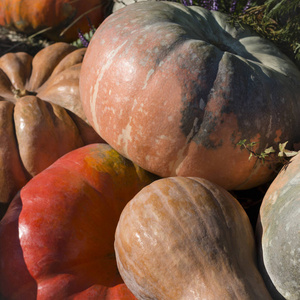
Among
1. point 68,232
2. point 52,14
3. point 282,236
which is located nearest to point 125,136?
point 68,232

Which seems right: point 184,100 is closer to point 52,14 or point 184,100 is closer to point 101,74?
point 101,74

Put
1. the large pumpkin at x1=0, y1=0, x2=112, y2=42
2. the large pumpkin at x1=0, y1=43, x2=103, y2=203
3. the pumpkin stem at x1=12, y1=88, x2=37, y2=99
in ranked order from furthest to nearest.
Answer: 1. the large pumpkin at x1=0, y1=0, x2=112, y2=42
2. the pumpkin stem at x1=12, y1=88, x2=37, y2=99
3. the large pumpkin at x1=0, y1=43, x2=103, y2=203

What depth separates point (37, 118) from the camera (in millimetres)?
1749

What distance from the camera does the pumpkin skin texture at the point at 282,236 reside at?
1.15 m

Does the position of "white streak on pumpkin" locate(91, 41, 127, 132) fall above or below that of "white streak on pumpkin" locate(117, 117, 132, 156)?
above

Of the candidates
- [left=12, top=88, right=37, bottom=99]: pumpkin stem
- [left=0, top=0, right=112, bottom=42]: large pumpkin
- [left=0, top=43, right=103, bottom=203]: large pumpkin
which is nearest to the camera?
[left=0, top=43, right=103, bottom=203]: large pumpkin

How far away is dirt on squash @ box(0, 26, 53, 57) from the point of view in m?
2.86

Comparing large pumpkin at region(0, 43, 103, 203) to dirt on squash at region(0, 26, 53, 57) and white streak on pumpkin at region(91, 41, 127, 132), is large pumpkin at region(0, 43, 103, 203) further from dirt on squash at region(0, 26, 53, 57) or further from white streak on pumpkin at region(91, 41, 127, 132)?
dirt on squash at region(0, 26, 53, 57)

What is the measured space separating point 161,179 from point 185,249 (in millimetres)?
276

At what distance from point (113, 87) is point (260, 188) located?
76cm

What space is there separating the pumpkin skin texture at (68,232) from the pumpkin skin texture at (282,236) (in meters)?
0.48

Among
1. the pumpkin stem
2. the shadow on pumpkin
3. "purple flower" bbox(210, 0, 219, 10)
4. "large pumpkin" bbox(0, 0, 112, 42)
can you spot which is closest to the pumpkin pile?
the shadow on pumpkin

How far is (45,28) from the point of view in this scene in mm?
2865

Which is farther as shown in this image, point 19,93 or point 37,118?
point 19,93
